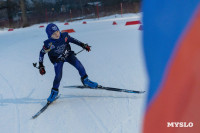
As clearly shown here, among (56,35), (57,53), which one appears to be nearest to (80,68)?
(57,53)

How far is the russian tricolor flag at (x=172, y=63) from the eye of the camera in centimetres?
65

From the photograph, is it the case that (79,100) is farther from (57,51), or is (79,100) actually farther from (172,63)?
(172,63)

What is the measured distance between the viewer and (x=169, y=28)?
2.20ft

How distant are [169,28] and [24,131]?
298 centimetres

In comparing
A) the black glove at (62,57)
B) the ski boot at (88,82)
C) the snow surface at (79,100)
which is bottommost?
the snow surface at (79,100)

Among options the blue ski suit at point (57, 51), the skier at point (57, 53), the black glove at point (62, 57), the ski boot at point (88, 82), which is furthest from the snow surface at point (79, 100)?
the black glove at point (62, 57)

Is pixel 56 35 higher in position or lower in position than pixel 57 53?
higher

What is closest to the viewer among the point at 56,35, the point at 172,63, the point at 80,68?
the point at 172,63

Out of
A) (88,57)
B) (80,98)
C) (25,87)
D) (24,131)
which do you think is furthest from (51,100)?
(88,57)

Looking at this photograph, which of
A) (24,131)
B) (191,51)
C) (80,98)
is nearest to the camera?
(191,51)

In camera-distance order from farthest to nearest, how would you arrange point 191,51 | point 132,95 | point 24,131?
point 132,95 < point 24,131 < point 191,51

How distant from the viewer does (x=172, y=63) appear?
2.27ft

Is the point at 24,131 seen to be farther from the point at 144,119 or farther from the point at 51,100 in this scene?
the point at 144,119

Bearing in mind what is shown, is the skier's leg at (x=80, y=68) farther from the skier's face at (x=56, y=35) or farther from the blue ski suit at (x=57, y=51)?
the skier's face at (x=56, y=35)
